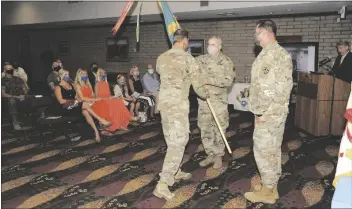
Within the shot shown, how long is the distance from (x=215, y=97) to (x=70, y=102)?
2719 millimetres

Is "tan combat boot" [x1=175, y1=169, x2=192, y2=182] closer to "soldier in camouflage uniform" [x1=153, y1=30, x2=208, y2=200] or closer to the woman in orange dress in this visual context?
"soldier in camouflage uniform" [x1=153, y1=30, x2=208, y2=200]

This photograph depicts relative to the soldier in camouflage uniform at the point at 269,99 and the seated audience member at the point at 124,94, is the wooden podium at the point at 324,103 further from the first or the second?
the seated audience member at the point at 124,94

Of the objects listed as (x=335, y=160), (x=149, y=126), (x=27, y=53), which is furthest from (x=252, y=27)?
(x=27, y=53)

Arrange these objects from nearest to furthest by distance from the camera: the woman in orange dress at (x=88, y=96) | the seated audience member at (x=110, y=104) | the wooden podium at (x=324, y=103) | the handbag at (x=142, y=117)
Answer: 1. the wooden podium at (x=324, y=103)
2. the woman in orange dress at (x=88, y=96)
3. the seated audience member at (x=110, y=104)
4. the handbag at (x=142, y=117)

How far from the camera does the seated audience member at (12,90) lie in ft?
20.2

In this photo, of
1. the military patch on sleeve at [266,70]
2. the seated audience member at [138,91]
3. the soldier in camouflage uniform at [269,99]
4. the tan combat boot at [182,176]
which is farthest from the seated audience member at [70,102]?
the military patch on sleeve at [266,70]

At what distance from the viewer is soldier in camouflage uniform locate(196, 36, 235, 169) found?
3871 mm

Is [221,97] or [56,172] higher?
[221,97]

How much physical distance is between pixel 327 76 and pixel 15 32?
13.2 meters

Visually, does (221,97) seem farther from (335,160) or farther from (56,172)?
(56,172)

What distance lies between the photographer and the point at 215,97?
156 inches

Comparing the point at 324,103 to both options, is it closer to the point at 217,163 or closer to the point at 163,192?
the point at 217,163

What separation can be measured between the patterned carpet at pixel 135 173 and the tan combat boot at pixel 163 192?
5 cm

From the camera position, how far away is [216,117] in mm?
3854
